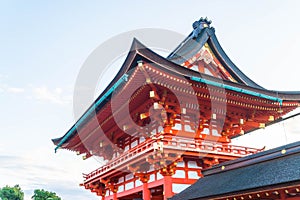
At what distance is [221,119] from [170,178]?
14.8ft

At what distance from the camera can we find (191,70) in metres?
14.0

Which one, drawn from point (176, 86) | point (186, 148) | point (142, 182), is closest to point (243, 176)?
point (186, 148)

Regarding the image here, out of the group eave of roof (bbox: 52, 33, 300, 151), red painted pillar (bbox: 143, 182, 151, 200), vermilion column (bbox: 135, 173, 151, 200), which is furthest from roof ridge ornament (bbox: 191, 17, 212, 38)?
red painted pillar (bbox: 143, 182, 151, 200)

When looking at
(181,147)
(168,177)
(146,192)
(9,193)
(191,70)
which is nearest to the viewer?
(191,70)

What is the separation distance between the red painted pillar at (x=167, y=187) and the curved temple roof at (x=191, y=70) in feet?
15.7

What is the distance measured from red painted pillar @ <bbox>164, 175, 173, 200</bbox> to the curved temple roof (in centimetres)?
478

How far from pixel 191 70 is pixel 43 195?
50200 mm

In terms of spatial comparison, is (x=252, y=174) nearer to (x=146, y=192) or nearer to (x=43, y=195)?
(x=146, y=192)

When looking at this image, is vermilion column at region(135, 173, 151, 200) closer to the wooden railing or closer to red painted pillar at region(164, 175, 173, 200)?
the wooden railing

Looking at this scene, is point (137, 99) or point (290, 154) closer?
point (290, 154)

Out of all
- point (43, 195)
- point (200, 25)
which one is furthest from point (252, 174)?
point (43, 195)

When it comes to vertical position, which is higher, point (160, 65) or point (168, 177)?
point (160, 65)

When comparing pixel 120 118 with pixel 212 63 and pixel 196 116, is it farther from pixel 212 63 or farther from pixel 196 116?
pixel 212 63

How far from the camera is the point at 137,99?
15766 millimetres
